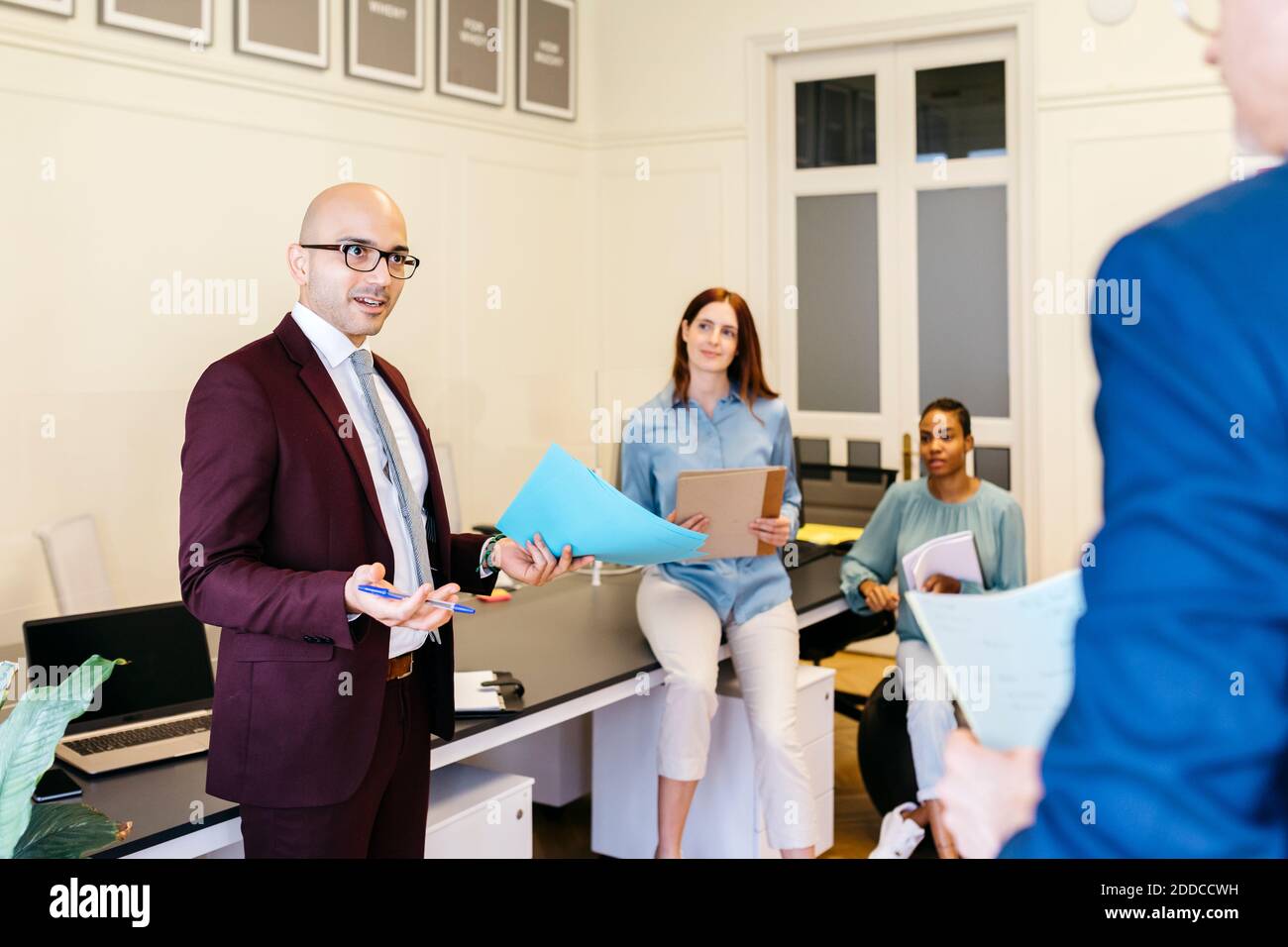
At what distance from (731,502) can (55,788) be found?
167cm

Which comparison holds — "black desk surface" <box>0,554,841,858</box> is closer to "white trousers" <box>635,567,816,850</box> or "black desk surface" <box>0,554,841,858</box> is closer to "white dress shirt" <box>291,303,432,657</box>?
"white trousers" <box>635,567,816,850</box>

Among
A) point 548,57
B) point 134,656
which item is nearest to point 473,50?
point 548,57

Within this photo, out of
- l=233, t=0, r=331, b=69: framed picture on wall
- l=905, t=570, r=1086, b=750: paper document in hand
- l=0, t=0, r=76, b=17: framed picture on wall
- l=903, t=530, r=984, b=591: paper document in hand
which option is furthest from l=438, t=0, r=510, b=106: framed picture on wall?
l=905, t=570, r=1086, b=750: paper document in hand

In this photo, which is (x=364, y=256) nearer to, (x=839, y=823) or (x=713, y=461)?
(x=713, y=461)

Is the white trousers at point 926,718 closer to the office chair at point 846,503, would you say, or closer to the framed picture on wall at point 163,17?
the office chair at point 846,503

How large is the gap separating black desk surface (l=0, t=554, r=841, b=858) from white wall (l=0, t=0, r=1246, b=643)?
3.20 ft

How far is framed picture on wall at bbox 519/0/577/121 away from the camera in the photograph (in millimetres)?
5887

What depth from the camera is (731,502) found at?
3105 millimetres

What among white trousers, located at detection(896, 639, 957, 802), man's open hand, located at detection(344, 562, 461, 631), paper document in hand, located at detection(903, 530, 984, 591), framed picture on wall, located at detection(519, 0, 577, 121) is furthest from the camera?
framed picture on wall, located at detection(519, 0, 577, 121)

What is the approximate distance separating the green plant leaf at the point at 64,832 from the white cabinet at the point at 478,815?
1.07 meters

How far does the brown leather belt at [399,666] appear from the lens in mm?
1984

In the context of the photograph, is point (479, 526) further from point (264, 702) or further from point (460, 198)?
point (264, 702)

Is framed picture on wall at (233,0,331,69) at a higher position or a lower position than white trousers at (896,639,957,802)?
higher
